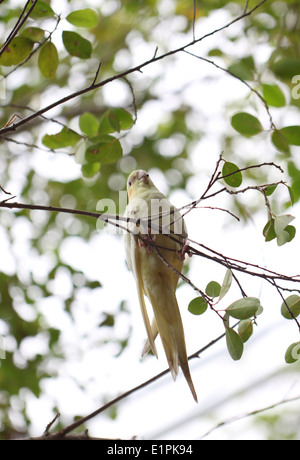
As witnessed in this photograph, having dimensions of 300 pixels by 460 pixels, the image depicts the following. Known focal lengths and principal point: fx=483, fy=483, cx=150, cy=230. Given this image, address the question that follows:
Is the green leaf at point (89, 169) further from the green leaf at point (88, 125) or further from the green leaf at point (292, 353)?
the green leaf at point (292, 353)

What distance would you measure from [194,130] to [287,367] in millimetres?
3502

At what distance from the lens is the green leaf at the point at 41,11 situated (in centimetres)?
141

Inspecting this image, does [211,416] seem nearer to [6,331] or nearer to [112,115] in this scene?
[6,331]

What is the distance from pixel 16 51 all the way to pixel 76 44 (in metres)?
0.19

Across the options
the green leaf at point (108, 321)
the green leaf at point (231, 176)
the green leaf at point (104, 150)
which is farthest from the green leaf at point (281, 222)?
the green leaf at point (108, 321)

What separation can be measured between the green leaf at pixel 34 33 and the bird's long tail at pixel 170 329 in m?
0.94

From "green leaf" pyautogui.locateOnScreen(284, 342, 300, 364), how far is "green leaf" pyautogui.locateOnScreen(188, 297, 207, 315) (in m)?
0.23

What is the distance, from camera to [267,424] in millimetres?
5730

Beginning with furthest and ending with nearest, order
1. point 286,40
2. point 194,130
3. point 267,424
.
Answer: point 267,424 → point 194,130 → point 286,40

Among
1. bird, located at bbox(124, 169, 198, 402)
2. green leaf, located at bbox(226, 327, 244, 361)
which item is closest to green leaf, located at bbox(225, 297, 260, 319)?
green leaf, located at bbox(226, 327, 244, 361)

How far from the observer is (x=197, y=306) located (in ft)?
4.16

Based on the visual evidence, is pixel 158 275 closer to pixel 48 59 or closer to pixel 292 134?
pixel 292 134
